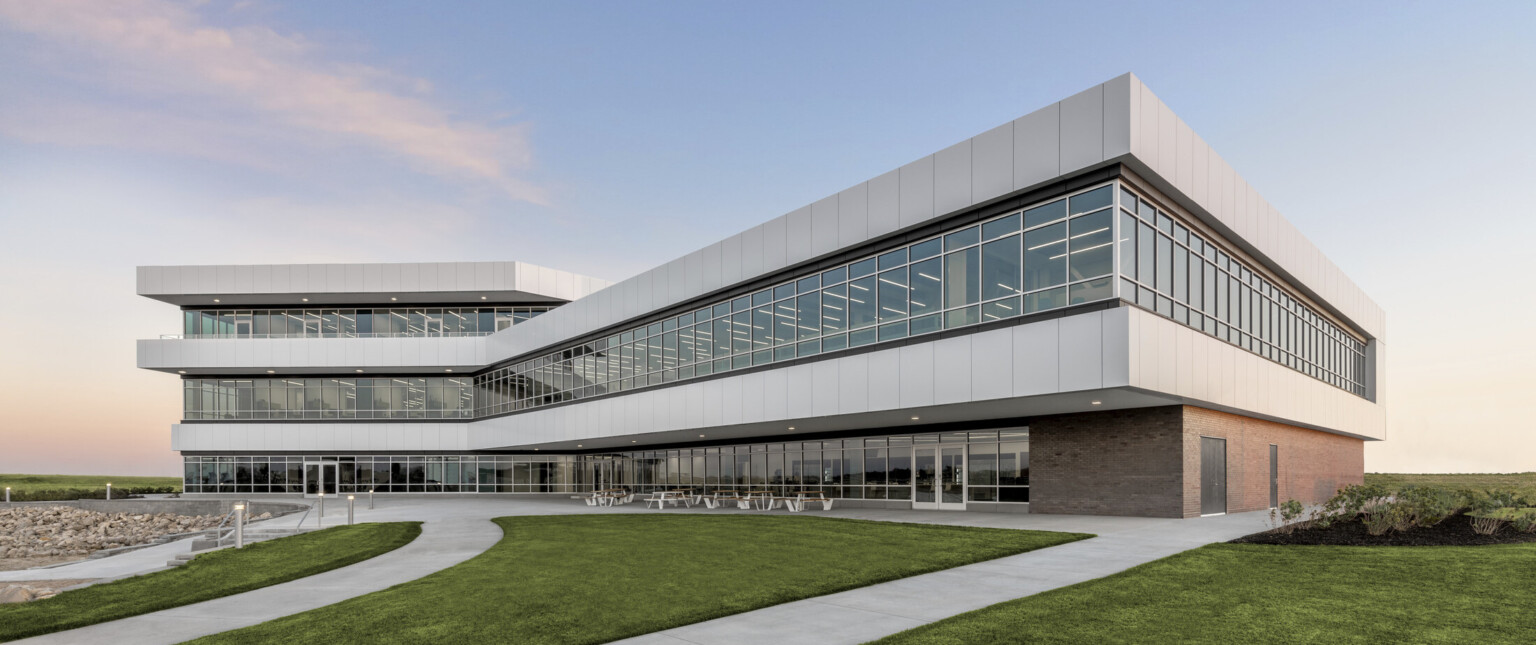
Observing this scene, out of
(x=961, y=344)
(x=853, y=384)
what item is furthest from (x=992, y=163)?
(x=853, y=384)

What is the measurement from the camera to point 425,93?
98.2ft

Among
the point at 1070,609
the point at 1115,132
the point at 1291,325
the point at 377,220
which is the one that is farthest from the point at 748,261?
the point at 377,220

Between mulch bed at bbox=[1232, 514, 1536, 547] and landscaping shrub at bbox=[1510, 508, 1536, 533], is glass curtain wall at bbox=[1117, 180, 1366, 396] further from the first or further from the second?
landscaping shrub at bbox=[1510, 508, 1536, 533]

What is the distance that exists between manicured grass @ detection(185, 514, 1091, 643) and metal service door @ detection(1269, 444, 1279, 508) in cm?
1391

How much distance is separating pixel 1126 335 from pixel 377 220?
41207 mm

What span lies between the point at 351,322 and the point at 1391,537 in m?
50.8

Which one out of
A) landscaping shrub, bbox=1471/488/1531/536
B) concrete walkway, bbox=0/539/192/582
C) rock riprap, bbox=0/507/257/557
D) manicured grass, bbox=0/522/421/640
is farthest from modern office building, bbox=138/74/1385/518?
concrete walkway, bbox=0/539/192/582

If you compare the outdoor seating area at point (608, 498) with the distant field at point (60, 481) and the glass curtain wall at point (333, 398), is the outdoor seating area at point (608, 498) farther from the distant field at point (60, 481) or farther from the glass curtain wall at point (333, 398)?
Answer: the distant field at point (60, 481)

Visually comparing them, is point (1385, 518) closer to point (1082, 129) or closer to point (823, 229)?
point (1082, 129)

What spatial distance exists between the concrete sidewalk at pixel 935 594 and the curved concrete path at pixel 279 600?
19.0 feet

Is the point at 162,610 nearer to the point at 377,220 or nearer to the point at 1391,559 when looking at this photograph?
the point at 1391,559

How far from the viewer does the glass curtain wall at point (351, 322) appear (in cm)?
5025

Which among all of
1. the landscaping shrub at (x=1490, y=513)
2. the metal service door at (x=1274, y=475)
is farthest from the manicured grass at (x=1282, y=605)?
the metal service door at (x=1274, y=475)

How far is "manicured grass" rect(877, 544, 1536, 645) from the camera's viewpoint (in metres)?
8.23
